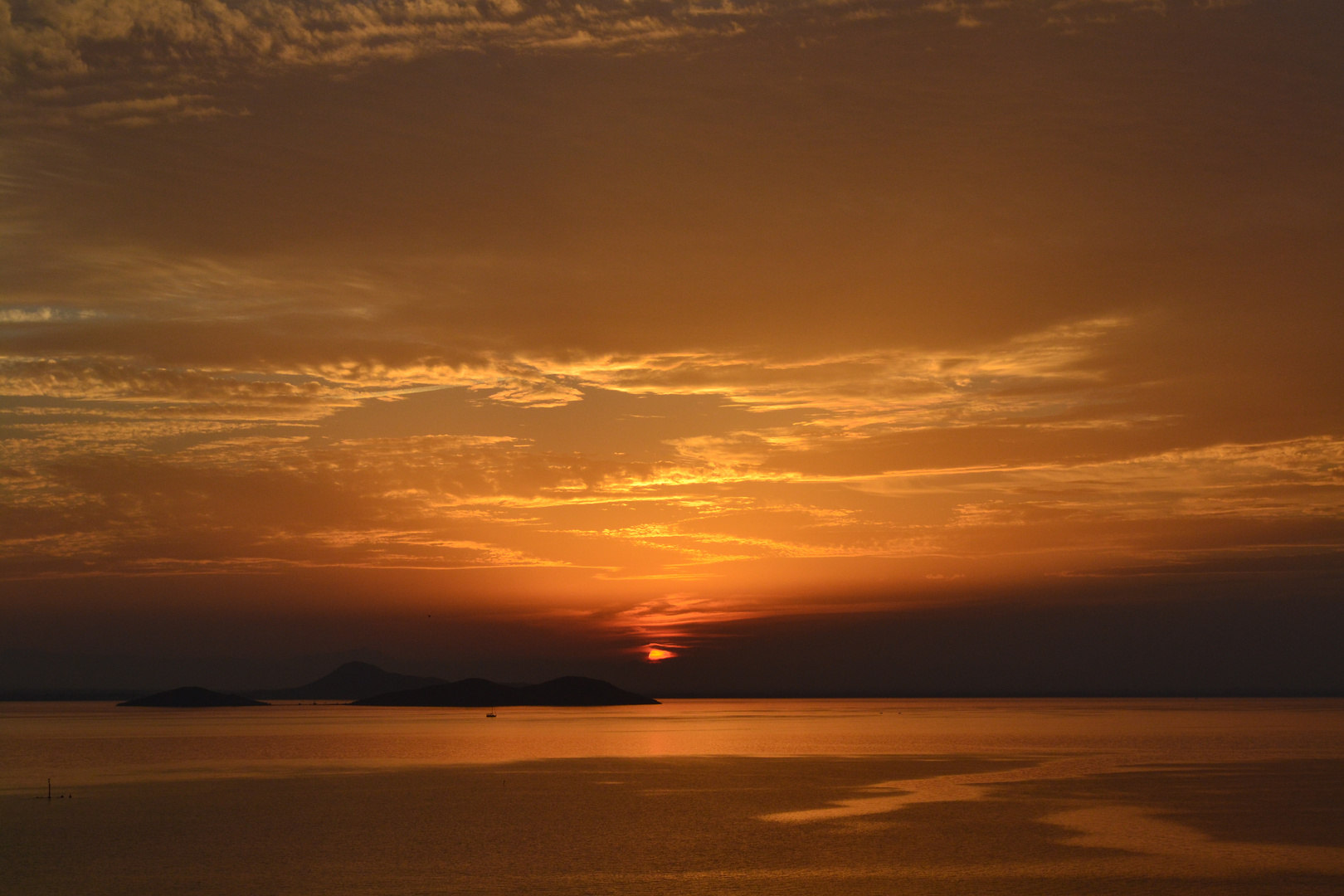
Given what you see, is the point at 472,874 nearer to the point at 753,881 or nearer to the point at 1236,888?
the point at 753,881

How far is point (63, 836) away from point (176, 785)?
2791 cm

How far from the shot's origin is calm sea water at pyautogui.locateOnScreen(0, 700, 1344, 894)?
41688mm

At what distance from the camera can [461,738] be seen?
162250mm

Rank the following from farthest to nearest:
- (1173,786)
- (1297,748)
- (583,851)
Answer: (1297,748), (1173,786), (583,851)

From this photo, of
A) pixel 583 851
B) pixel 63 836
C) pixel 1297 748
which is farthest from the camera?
pixel 1297 748

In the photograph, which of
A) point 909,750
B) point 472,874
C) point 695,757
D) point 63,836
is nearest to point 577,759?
point 695,757

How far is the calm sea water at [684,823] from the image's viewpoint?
137 feet

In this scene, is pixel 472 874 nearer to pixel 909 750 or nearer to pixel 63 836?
pixel 63 836

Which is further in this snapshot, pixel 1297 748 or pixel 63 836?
pixel 1297 748

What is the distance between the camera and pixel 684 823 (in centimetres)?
5731

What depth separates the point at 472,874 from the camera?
1684 inches

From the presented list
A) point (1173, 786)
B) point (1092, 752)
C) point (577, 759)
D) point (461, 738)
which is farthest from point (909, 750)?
point (461, 738)

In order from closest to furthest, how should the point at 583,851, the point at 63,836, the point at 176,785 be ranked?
the point at 583,851
the point at 63,836
the point at 176,785

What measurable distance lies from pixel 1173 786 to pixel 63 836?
6745 centimetres
